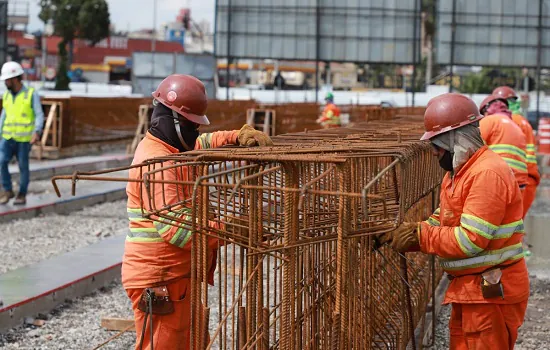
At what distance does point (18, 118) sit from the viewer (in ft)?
46.4

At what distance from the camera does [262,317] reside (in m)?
4.63

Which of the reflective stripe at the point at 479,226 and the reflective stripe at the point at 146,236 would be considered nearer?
the reflective stripe at the point at 479,226

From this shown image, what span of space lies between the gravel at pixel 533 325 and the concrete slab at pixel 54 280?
337 centimetres

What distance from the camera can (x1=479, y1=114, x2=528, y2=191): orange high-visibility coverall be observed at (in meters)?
9.77

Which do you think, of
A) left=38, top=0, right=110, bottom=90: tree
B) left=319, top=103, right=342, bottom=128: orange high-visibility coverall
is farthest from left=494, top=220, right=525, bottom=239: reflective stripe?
left=38, top=0, right=110, bottom=90: tree

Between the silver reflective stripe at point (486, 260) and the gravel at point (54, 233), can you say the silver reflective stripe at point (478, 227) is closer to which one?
the silver reflective stripe at point (486, 260)

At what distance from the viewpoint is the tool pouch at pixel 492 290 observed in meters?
5.14

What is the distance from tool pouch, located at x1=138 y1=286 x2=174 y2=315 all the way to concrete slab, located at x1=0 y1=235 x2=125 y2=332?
311cm

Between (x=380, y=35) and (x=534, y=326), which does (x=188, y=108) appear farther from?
(x=380, y=35)

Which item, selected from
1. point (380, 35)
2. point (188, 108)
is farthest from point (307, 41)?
point (188, 108)

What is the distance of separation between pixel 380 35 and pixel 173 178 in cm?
3148

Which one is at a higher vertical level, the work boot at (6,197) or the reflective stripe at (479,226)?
the reflective stripe at (479,226)

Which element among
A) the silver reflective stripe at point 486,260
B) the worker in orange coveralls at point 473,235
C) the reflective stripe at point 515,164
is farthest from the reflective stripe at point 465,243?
the reflective stripe at point 515,164

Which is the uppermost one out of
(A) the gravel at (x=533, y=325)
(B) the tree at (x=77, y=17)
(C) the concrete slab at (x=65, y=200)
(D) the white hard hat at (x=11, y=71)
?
(B) the tree at (x=77, y=17)
